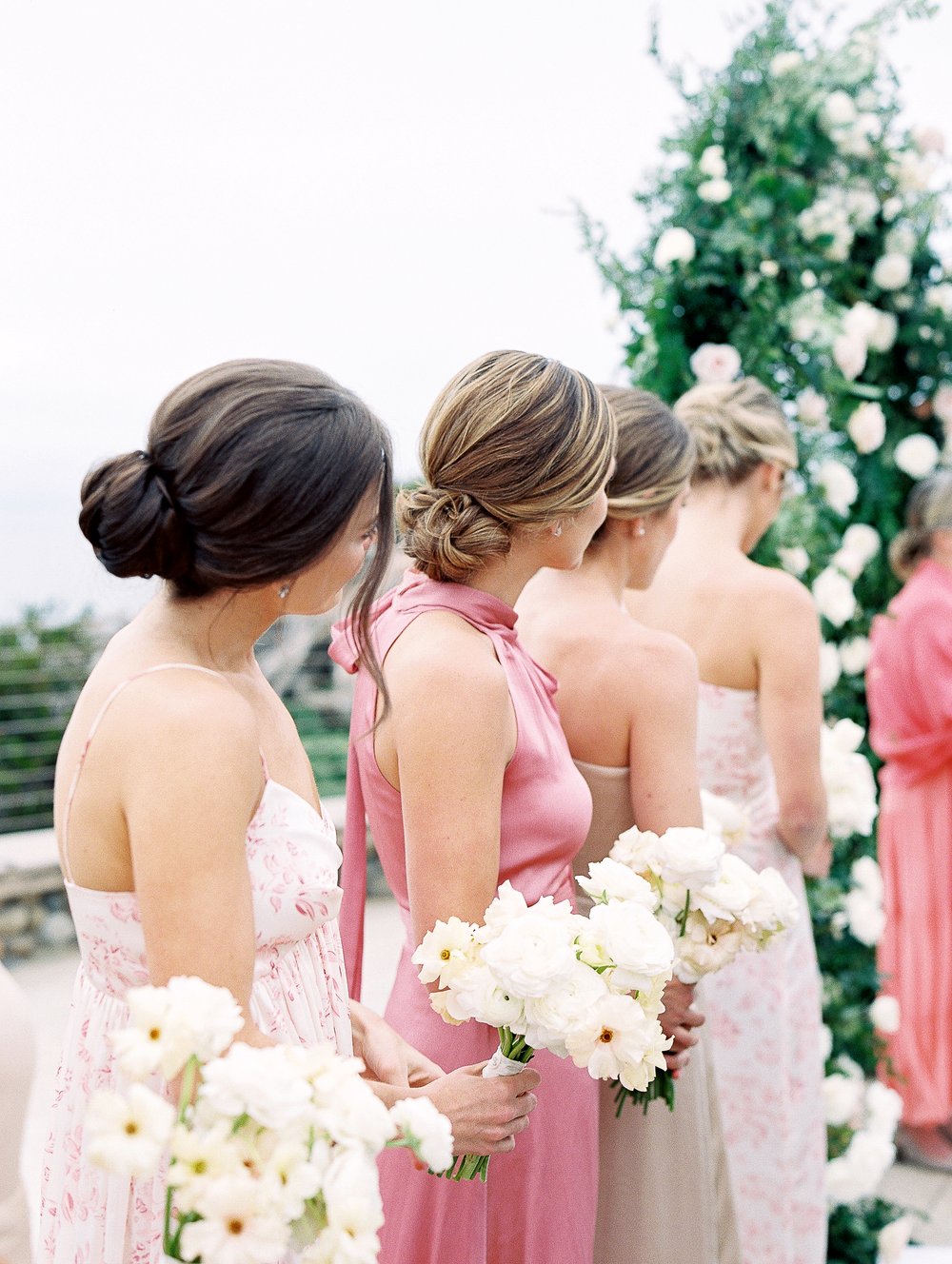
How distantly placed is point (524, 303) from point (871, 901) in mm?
2237

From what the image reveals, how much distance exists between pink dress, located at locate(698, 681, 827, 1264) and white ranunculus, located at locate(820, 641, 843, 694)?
0.72 metres

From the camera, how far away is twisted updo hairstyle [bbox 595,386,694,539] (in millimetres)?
2285

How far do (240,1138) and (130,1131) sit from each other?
9cm

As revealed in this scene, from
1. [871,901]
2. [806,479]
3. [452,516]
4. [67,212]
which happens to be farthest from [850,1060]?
[67,212]

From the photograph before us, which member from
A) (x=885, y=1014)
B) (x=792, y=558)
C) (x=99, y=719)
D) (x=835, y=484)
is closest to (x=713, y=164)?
(x=835, y=484)

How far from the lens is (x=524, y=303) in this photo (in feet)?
13.5

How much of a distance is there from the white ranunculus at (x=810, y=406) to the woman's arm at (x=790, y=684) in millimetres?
836

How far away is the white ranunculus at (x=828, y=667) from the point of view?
141 inches

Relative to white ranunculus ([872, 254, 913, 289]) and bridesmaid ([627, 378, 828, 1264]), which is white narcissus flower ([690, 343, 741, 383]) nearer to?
bridesmaid ([627, 378, 828, 1264])

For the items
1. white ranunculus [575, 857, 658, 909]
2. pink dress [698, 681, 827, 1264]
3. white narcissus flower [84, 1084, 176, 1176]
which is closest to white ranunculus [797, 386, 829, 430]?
pink dress [698, 681, 827, 1264]

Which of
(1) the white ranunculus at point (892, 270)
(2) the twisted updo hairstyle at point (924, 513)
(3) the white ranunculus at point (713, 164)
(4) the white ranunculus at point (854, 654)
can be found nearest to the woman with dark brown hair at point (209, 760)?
Result: (3) the white ranunculus at point (713, 164)

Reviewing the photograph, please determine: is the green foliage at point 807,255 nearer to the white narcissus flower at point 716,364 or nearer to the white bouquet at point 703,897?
the white narcissus flower at point 716,364

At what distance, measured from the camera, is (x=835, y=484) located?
3.57 meters

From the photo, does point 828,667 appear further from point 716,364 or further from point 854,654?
point 716,364
